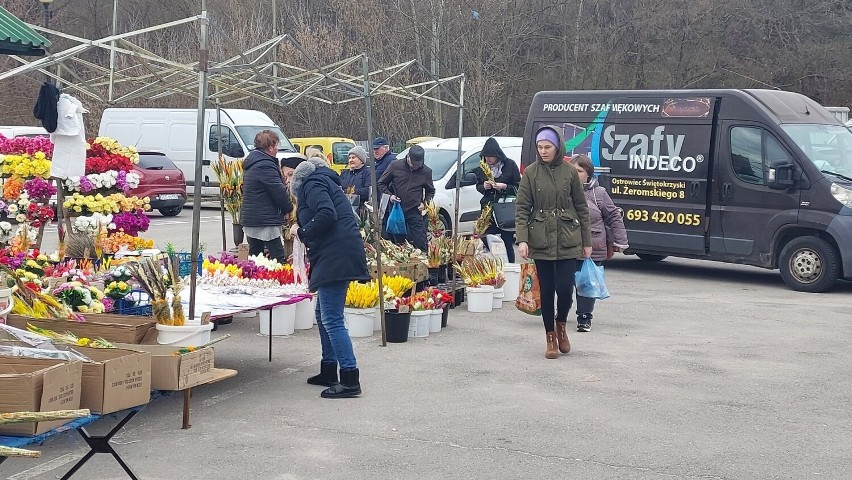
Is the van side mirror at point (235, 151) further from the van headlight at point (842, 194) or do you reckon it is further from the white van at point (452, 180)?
the van headlight at point (842, 194)

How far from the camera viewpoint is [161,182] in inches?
993

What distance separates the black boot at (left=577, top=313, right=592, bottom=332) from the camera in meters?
10.9

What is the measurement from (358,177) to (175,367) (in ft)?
26.5

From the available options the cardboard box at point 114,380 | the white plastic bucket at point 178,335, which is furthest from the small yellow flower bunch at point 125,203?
the cardboard box at point 114,380

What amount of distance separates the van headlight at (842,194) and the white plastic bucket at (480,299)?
15.3 ft

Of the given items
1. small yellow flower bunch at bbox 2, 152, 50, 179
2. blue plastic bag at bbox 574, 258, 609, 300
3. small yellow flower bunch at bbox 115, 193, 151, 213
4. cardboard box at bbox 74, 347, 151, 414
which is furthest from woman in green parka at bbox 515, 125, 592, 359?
small yellow flower bunch at bbox 2, 152, 50, 179

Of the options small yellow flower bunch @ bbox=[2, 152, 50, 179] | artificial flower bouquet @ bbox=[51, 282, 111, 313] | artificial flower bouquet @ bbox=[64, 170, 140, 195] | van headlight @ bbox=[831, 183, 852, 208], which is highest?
van headlight @ bbox=[831, 183, 852, 208]

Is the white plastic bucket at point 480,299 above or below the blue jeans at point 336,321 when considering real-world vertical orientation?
below

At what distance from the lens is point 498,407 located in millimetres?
7691

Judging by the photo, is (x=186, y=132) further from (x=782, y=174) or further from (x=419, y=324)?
(x=419, y=324)

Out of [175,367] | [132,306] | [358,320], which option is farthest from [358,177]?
[175,367]

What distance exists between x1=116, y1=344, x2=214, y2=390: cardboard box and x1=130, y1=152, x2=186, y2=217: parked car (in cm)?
1845

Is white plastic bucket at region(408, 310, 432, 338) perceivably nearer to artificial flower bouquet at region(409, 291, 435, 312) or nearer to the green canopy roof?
artificial flower bouquet at region(409, 291, 435, 312)

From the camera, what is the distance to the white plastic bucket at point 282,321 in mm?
10367
